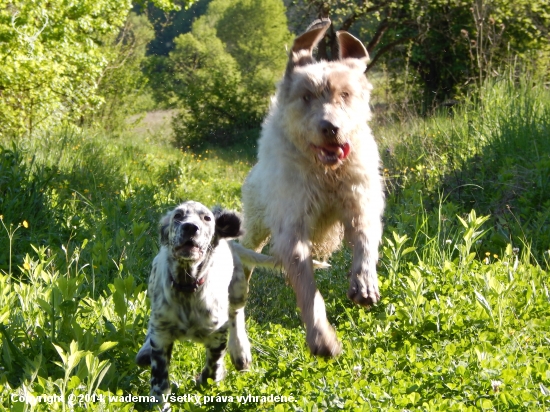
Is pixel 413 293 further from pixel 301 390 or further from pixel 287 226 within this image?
pixel 301 390

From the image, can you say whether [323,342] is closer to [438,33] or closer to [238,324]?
[238,324]

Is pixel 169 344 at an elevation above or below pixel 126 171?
above

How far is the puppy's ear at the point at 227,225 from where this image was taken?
165 inches

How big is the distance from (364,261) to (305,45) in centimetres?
152

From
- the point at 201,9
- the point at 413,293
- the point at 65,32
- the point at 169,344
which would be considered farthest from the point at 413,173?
the point at 201,9

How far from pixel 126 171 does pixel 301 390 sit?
700 centimetres

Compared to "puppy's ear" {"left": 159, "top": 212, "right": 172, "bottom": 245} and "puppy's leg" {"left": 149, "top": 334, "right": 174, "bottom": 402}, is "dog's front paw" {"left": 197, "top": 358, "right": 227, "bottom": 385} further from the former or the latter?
"puppy's ear" {"left": 159, "top": 212, "right": 172, "bottom": 245}

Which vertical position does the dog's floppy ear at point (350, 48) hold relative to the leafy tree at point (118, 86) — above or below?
above

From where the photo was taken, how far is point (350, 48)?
4.98m

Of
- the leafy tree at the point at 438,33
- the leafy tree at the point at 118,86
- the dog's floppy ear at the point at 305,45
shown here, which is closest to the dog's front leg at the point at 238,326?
the dog's floppy ear at the point at 305,45

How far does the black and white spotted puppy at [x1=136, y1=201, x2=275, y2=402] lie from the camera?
3.88 meters

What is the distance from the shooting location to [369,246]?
14.6 ft

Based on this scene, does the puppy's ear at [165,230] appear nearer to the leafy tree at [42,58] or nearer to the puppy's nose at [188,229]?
the puppy's nose at [188,229]

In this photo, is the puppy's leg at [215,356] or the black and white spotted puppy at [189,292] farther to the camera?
the puppy's leg at [215,356]
